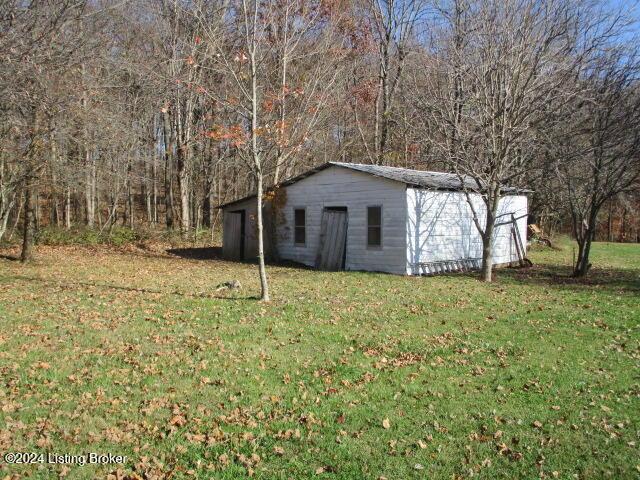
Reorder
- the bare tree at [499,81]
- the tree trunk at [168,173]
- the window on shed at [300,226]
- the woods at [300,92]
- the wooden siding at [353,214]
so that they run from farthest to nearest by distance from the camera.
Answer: the tree trunk at [168,173]
the window on shed at [300,226]
the wooden siding at [353,214]
the bare tree at [499,81]
the woods at [300,92]

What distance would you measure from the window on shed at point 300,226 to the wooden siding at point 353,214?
7.1 inches

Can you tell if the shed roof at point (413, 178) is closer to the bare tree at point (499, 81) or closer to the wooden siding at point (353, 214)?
the wooden siding at point (353, 214)

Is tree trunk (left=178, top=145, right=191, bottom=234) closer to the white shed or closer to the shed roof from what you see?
the white shed

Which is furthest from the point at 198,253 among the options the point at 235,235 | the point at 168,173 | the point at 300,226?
the point at 168,173

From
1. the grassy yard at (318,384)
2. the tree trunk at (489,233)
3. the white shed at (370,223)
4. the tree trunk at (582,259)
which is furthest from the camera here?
the tree trunk at (582,259)

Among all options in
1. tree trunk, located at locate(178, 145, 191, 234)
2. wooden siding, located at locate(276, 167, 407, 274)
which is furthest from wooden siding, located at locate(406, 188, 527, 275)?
tree trunk, located at locate(178, 145, 191, 234)

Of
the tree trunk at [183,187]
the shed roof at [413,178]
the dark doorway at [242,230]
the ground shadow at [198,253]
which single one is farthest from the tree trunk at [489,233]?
the tree trunk at [183,187]

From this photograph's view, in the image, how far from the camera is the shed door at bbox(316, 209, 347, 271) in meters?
18.7

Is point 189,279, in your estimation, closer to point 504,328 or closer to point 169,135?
point 504,328

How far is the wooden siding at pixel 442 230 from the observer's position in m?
17.3

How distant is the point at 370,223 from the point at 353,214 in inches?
30.1

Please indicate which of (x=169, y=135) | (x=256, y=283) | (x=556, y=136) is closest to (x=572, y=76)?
(x=556, y=136)

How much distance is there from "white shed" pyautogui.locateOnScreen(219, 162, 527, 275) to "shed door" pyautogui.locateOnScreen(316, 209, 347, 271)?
0.04 metres

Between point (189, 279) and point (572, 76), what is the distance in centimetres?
1359
